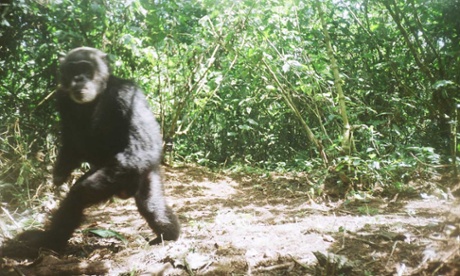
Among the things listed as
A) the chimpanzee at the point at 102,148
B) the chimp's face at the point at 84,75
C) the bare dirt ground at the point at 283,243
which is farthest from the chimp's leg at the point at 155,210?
the chimp's face at the point at 84,75

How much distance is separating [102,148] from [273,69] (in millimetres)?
3442

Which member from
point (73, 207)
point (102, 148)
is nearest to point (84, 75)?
point (102, 148)

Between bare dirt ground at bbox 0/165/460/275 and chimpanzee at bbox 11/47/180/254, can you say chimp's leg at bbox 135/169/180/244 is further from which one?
bare dirt ground at bbox 0/165/460/275

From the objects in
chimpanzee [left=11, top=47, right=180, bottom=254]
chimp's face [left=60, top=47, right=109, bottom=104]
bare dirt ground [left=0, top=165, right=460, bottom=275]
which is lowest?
bare dirt ground [left=0, top=165, right=460, bottom=275]

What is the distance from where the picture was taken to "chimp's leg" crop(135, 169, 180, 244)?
11.3 ft

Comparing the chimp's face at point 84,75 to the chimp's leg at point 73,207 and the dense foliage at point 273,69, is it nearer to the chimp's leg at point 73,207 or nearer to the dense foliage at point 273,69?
the dense foliage at point 273,69

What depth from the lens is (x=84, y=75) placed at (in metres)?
3.83

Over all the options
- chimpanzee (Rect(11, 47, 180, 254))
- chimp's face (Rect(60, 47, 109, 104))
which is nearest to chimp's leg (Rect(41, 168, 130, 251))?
chimpanzee (Rect(11, 47, 180, 254))

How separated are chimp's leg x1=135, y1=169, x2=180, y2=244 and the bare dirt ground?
7.5 inches

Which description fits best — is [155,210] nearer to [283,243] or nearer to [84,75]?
[283,243]

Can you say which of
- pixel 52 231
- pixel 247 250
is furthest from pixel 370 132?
pixel 52 231

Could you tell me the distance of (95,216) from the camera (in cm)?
479

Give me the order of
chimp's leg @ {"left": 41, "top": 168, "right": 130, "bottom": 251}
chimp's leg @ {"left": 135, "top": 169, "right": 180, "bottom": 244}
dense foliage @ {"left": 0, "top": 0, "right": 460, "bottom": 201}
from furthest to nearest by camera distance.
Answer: dense foliage @ {"left": 0, "top": 0, "right": 460, "bottom": 201} < chimp's leg @ {"left": 135, "top": 169, "right": 180, "bottom": 244} < chimp's leg @ {"left": 41, "top": 168, "right": 130, "bottom": 251}

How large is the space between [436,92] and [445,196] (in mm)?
2048
